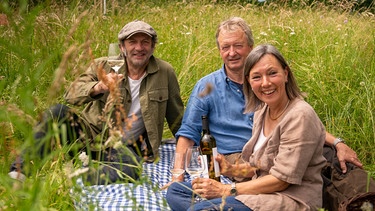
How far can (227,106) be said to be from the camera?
4195 millimetres

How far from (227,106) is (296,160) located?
1298mm

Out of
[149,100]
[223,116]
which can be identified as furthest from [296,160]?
[149,100]

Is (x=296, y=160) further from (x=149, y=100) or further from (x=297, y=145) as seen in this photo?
(x=149, y=100)

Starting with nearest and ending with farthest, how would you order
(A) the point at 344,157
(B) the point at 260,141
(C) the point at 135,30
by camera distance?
(B) the point at 260,141 → (A) the point at 344,157 → (C) the point at 135,30

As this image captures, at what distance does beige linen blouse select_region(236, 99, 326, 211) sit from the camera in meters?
2.96

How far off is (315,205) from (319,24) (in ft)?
15.5

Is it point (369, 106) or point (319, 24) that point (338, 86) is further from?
point (319, 24)

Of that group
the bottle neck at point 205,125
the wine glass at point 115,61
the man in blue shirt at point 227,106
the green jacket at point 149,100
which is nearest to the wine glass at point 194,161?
the bottle neck at point 205,125

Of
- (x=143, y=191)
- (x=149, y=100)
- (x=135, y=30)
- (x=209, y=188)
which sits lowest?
(x=143, y=191)

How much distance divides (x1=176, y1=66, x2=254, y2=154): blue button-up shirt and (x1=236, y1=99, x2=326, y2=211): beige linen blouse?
101cm

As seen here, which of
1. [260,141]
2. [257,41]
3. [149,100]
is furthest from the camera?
[257,41]

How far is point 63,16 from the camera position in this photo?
6250 mm

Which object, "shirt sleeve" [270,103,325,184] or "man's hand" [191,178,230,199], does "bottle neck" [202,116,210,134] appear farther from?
"shirt sleeve" [270,103,325,184]

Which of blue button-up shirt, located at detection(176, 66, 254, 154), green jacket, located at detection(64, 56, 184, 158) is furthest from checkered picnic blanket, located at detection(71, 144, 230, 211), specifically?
blue button-up shirt, located at detection(176, 66, 254, 154)
